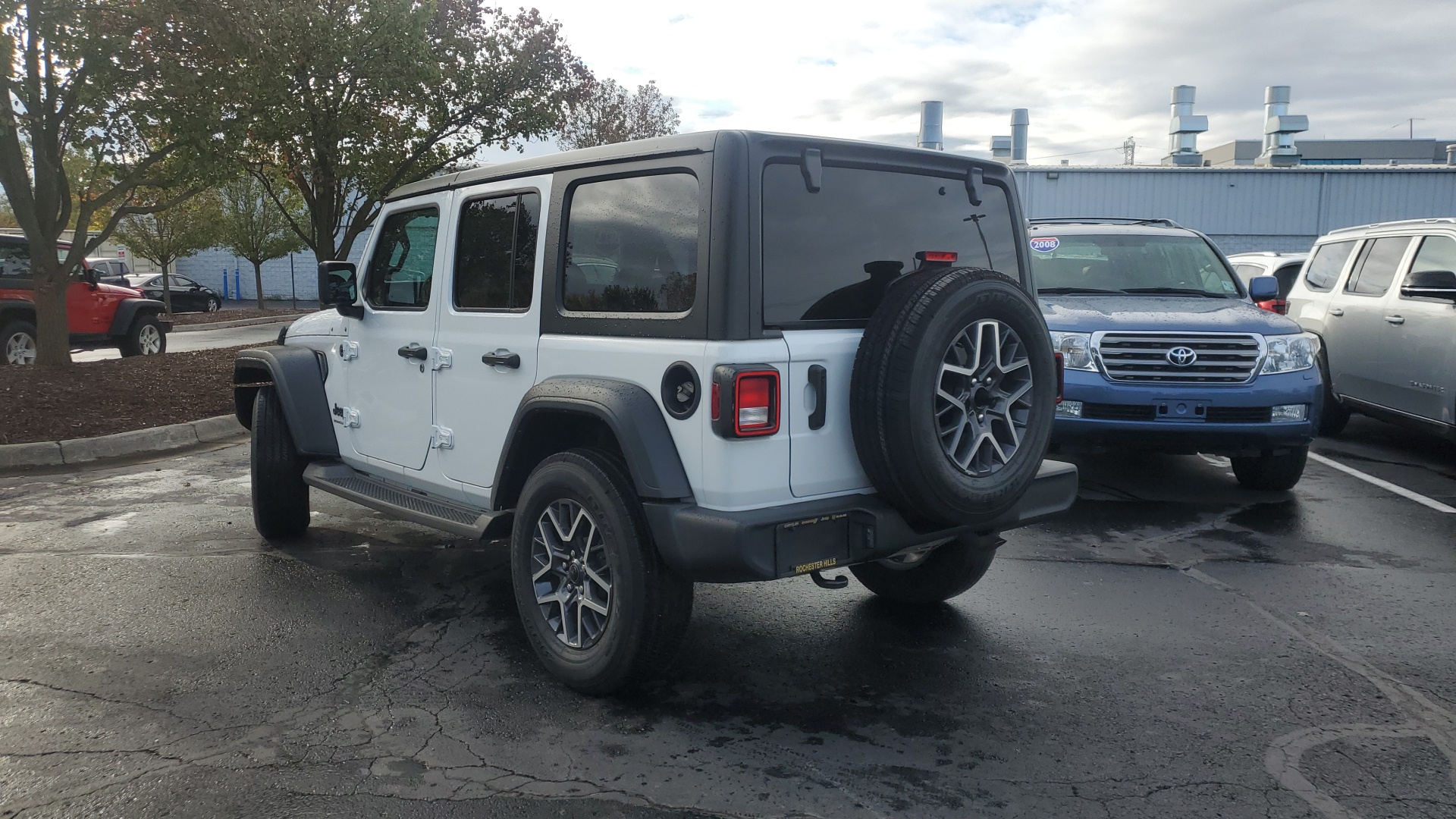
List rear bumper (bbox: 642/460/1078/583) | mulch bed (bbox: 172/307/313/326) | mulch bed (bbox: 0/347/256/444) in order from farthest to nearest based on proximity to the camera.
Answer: mulch bed (bbox: 172/307/313/326), mulch bed (bbox: 0/347/256/444), rear bumper (bbox: 642/460/1078/583)

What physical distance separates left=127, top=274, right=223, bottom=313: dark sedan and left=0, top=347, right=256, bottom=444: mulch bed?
66.8ft

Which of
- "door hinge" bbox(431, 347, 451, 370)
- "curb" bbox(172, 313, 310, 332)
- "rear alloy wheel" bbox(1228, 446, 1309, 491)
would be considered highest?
"door hinge" bbox(431, 347, 451, 370)

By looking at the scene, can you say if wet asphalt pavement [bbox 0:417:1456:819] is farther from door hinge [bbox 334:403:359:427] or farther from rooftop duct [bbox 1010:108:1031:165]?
rooftop duct [bbox 1010:108:1031:165]

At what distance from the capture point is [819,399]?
353 centimetres

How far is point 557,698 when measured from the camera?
378 centimetres

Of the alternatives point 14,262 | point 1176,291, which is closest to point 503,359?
point 1176,291

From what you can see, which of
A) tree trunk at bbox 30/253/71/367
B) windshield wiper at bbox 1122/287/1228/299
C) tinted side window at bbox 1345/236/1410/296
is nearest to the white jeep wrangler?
windshield wiper at bbox 1122/287/1228/299

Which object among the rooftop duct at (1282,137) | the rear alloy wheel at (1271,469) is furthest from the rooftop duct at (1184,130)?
the rear alloy wheel at (1271,469)

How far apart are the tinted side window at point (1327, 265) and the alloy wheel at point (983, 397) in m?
7.24

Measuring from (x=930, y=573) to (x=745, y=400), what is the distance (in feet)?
5.80

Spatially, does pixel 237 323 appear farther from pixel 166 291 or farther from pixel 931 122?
pixel 931 122

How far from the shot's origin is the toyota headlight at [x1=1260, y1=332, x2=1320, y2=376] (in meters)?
6.62

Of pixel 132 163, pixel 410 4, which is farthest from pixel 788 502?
pixel 410 4

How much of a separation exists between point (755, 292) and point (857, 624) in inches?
72.3
